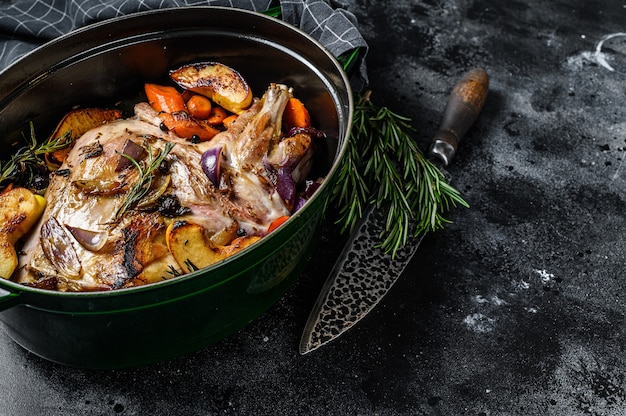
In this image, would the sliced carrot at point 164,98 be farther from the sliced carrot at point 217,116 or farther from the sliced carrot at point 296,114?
the sliced carrot at point 296,114

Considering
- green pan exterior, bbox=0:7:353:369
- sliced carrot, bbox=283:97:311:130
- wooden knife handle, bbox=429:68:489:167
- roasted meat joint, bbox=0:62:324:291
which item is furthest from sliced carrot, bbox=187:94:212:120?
wooden knife handle, bbox=429:68:489:167

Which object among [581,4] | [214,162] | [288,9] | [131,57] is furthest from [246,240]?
[581,4]

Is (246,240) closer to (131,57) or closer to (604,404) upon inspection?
(131,57)

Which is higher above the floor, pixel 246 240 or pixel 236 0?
pixel 236 0

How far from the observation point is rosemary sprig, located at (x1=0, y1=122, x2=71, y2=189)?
2.02 metres

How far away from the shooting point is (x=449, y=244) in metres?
2.40

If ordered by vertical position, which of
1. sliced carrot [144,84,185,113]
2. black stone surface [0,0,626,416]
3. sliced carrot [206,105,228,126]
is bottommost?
black stone surface [0,0,626,416]

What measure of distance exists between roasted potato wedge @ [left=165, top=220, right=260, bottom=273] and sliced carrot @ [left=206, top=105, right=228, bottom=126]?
0.58 m

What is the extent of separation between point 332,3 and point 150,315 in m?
1.49

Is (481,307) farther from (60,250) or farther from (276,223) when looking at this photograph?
(60,250)

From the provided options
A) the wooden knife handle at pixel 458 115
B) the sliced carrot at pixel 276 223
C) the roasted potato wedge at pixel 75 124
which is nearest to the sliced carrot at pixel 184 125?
the roasted potato wedge at pixel 75 124

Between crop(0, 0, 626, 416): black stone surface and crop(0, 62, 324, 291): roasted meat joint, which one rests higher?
crop(0, 62, 324, 291): roasted meat joint

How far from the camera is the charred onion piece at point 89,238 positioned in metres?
1.75

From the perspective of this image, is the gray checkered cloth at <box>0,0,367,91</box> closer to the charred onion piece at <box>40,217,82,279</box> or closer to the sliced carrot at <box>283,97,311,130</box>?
the sliced carrot at <box>283,97,311,130</box>
